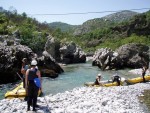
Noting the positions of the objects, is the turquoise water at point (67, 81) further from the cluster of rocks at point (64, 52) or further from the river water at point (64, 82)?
the cluster of rocks at point (64, 52)

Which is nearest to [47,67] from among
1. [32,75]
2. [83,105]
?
[83,105]

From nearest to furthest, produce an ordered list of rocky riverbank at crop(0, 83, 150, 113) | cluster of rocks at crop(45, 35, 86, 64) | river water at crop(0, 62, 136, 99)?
rocky riverbank at crop(0, 83, 150, 113) → river water at crop(0, 62, 136, 99) → cluster of rocks at crop(45, 35, 86, 64)

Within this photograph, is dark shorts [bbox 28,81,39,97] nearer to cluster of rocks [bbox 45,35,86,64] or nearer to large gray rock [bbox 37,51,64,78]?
large gray rock [bbox 37,51,64,78]

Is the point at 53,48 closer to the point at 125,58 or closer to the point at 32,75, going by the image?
the point at 125,58

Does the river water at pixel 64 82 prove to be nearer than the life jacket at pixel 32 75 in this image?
No

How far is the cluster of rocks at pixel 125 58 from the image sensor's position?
4878 cm

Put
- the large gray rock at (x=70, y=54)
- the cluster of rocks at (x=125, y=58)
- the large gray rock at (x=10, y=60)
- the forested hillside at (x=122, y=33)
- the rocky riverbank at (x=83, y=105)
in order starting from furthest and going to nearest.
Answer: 1. the forested hillside at (x=122, y=33)
2. the large gray rock at (x=70, y=54)
3. the cluster of rocks at (x=125, y=58)
4. the large gray rock at (x=10, y=60)
5. the rocky riverbank at (x=83, y=105)

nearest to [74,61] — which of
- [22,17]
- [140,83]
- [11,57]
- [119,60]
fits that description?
[119,60]

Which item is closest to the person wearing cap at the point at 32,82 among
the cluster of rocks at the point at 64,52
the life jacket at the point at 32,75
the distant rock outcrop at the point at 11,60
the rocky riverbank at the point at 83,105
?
the life jacket at the point at 32,75

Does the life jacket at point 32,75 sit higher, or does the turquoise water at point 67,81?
the life jacket at point 32,75

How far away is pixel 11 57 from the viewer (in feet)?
105

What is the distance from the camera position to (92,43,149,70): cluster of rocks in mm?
48781

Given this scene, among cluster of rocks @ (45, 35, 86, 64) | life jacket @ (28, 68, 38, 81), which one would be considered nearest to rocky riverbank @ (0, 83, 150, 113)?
life jacket @ (28, 68, 38, 81)

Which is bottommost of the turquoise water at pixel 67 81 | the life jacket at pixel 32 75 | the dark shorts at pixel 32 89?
the turquoise water at pixel 67 81
